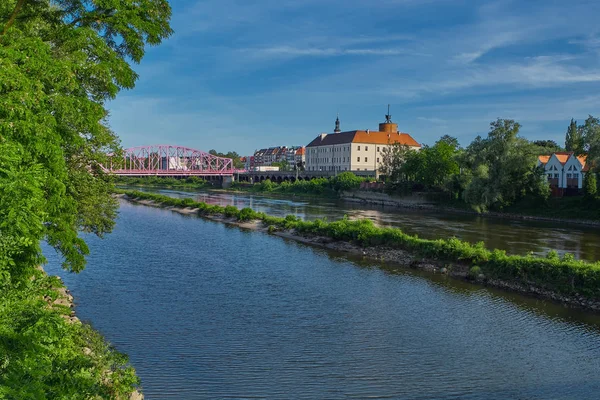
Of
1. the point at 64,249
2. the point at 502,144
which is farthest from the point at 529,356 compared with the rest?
the point at 502,144

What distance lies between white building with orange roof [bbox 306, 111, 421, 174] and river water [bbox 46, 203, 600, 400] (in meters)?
84.9

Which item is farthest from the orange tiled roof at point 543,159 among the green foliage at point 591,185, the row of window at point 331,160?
the row of window at point 331,160

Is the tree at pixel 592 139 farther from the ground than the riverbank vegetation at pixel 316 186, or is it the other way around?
the tree at pixel 592 139

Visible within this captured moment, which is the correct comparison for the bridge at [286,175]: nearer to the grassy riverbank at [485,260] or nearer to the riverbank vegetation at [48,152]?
the grassy riverbank at [485,260]

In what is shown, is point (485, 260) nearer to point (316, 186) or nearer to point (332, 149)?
point (316, 186)

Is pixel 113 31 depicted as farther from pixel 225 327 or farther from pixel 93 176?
pixel 225 327

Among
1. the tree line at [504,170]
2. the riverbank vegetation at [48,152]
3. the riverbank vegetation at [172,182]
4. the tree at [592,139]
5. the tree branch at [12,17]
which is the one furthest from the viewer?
the riverbank vegetation at [172,182]

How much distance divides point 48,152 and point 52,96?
1070 millimetres

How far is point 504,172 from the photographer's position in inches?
2137

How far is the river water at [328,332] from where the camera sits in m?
12.2

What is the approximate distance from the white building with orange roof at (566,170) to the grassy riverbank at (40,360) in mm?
57907

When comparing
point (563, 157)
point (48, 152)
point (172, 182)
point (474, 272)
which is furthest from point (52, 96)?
point (172, 182)

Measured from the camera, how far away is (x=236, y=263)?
26.4 metres

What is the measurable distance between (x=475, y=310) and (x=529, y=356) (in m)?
4.43
